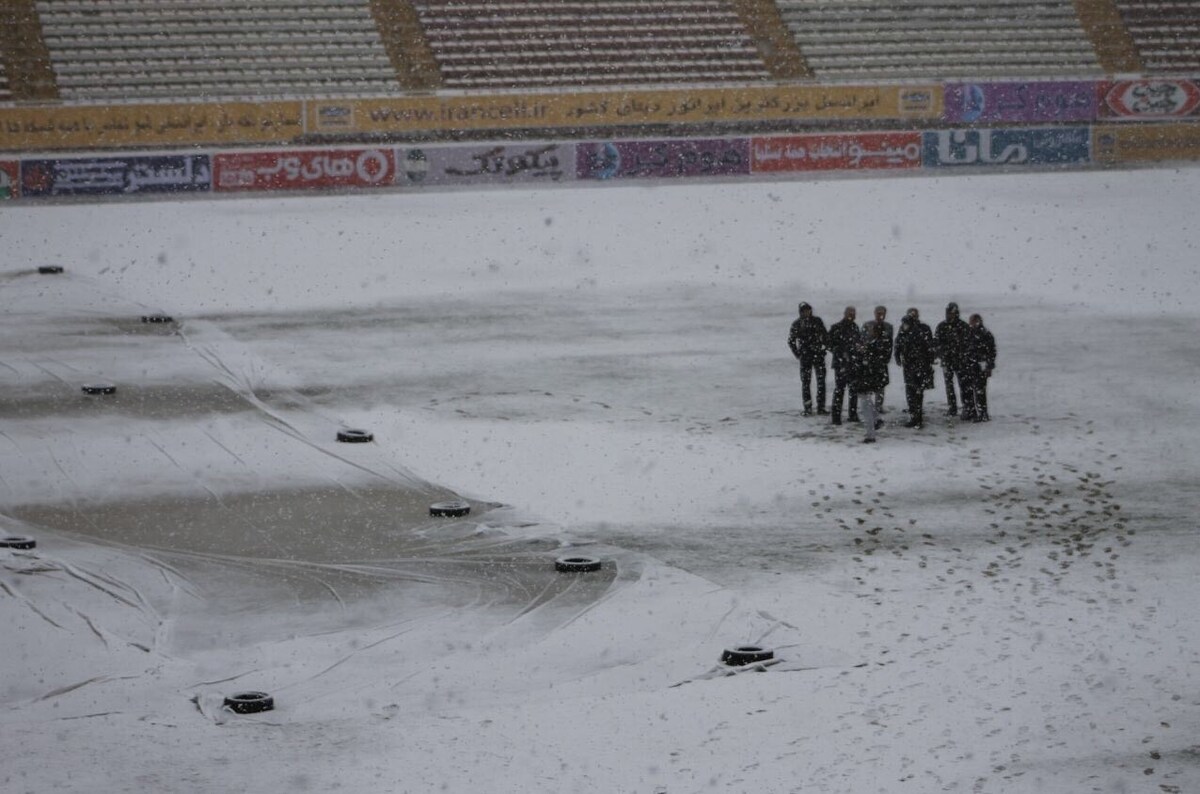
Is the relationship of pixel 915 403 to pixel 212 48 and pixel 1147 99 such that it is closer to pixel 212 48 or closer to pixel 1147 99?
pixel 1147 99

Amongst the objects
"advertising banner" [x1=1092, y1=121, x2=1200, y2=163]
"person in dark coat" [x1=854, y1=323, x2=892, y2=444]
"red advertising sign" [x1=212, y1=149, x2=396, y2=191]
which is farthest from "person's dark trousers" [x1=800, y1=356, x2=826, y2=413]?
"advertising banner" [x1=1092, y1=121, x2=1200, y2=163]

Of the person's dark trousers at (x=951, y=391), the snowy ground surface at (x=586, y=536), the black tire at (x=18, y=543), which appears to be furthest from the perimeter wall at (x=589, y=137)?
the black tire at (x=18, y=543)

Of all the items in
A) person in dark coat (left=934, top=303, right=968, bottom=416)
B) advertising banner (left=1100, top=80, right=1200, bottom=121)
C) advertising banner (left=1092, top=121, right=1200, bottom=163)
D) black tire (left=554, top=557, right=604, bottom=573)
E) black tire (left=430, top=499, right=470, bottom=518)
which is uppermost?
advertising banner (left=1100, top=80, right=1200, bottom=121)

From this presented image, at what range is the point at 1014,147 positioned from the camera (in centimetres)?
3966

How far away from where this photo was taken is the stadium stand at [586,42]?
131 ft

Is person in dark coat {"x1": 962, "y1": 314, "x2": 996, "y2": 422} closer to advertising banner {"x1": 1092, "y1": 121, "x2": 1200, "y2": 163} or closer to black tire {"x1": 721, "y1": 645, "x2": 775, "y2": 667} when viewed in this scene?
black tire {"x1": 721, "y1": 645, "x2": 775, "y2": 667}

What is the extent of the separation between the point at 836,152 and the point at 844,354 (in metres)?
23.3

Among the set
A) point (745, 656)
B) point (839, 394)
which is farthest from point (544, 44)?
point (745, 656)

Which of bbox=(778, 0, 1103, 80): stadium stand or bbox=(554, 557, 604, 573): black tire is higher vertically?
bbox=(778, 0, 1103, 80): stadium stand

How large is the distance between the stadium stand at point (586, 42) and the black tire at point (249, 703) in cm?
3158

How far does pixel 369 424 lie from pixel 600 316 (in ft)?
21.5

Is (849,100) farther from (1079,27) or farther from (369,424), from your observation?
(369,424)

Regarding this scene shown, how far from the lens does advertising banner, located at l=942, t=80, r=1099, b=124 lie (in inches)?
1565

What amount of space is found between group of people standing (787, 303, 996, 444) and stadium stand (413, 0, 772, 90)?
941 inches
